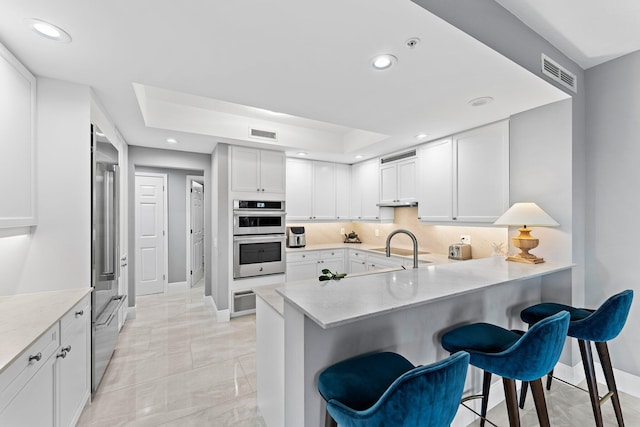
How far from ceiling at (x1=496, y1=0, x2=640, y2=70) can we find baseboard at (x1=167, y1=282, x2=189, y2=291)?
5903mm

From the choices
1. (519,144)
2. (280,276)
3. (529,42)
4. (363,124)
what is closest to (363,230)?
(280,276)

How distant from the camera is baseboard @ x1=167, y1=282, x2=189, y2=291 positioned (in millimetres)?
5133

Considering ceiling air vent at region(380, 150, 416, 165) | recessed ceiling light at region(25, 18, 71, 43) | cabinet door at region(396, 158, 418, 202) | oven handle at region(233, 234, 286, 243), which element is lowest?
oven handle at region(233, 234, 286, 243)

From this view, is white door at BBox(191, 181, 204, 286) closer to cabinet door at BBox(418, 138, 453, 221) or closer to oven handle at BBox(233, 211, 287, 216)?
oven handle at BBox(233, 211, 287, 216)

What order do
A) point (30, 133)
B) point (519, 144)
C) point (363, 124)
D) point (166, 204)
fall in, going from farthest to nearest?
point (166, 204)
point (363, 124)
point (519, 144)
point (30, 133)

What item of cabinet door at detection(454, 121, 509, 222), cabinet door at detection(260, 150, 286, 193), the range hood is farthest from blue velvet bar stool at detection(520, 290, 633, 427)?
cabinet door at detection(260, 150, 286, 193)

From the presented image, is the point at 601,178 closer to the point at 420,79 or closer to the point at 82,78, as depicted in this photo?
the point at 420,79

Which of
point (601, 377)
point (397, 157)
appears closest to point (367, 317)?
point (601, 377)

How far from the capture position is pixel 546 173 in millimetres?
2361

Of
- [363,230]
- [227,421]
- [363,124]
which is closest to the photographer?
[227,421]

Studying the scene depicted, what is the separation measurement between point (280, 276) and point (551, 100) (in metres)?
3.69

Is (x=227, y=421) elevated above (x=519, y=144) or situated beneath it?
situated beneath

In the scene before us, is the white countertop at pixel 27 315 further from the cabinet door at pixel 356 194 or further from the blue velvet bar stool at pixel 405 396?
the cabinet door at pixel 356 194

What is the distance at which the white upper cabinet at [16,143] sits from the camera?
1.52 m
